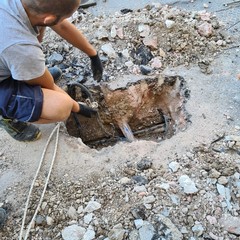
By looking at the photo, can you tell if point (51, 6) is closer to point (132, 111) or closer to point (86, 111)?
point (86, 111)

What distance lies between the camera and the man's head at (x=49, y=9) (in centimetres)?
158

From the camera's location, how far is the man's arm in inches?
87.1

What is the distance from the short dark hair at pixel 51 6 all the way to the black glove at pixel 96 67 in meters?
0.78

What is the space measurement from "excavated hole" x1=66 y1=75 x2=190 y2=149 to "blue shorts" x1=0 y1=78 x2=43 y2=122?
1.88ft

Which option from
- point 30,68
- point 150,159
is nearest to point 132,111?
point 150,159

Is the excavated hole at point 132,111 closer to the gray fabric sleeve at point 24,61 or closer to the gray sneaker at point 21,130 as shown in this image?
the gray sneaker at point 21,130

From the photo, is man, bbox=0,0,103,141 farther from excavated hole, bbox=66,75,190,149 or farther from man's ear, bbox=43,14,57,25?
excavated hole, bbox=66,75,190,149

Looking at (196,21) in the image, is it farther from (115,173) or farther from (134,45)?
(115,173)

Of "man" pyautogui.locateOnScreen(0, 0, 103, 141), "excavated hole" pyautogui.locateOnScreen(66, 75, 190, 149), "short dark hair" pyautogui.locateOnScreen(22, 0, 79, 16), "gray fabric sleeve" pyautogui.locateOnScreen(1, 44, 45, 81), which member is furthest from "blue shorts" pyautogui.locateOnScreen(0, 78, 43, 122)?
"excavated hole" pyautogui.locateOnScreen(66, 75, 190, 149)

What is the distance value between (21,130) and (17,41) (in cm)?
67

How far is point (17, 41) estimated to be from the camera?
1.64m

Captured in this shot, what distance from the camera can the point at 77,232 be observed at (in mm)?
1803

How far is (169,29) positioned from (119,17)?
1.34 feet

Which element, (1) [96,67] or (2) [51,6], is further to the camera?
(1) [96,67]
